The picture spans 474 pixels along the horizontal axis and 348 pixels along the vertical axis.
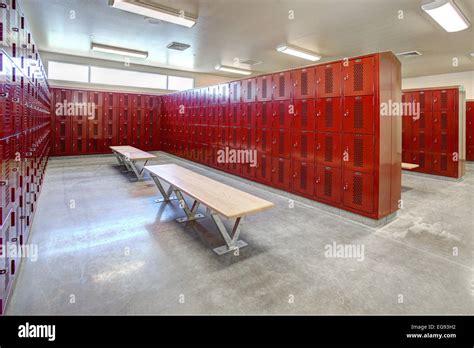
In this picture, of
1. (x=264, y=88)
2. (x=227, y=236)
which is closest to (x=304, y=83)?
(x=264, y=88)

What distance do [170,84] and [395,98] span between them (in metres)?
9.33

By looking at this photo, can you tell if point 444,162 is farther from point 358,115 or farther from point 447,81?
point 447,81

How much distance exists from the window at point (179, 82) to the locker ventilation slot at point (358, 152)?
30.3ft

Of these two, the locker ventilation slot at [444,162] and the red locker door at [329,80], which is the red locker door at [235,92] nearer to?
the red locker door at [329,80]

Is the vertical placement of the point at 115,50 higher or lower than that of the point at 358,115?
higher

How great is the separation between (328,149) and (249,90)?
89.0 inches

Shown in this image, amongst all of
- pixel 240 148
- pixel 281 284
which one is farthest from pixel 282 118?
pixel 281 284

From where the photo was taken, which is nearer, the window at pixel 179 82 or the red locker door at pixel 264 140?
the red locker door at pixel 264 140

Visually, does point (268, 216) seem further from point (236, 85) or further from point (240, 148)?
point (236, 85)

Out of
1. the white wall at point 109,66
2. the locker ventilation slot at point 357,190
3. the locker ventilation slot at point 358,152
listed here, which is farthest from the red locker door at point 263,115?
the white wall at point 109,66

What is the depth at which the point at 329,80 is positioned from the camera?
384 cm

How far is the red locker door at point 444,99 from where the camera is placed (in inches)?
231

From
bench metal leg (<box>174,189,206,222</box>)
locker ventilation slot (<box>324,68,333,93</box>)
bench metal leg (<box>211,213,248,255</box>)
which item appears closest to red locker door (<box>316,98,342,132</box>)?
locker ventilation slot (<box>324,68,333,93</box>)

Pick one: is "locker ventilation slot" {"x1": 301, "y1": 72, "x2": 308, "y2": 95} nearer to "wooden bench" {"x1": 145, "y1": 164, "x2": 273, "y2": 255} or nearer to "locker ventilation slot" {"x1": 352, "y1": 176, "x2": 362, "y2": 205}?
"locker ventilation slot" {"x1": 352, "y1": 176, "x2": 362, "y2": 205}
